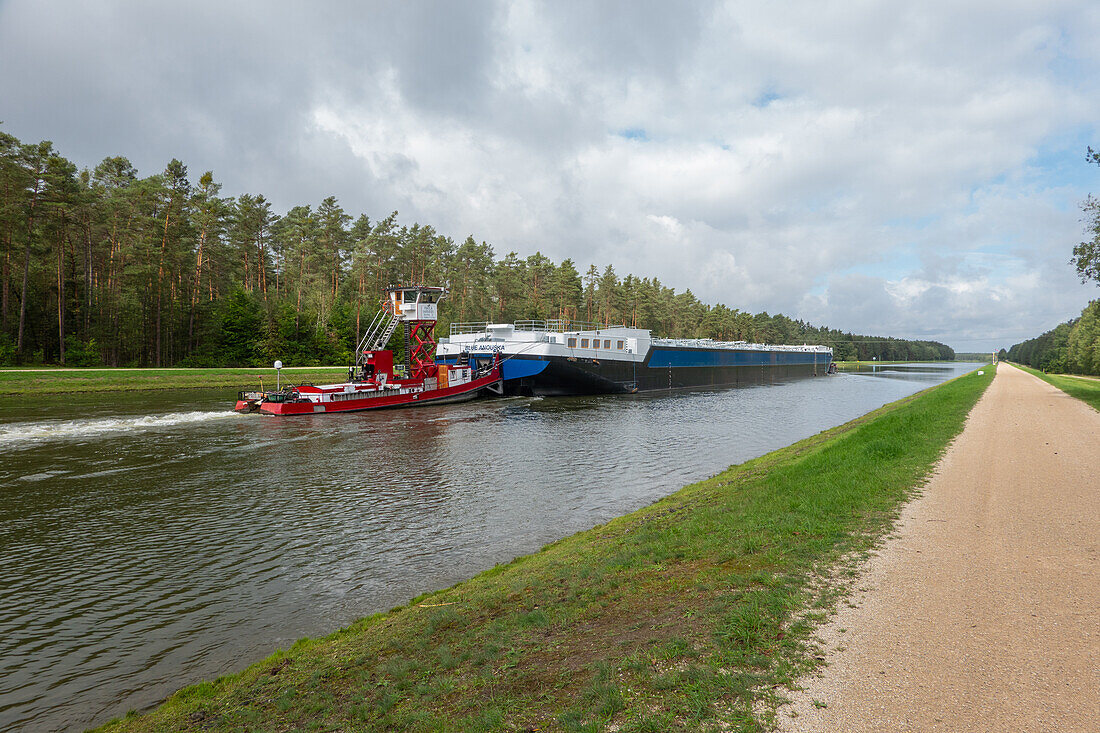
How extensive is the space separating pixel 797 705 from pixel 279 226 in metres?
87.0

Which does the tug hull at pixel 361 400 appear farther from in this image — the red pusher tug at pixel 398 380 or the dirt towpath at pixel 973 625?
the dirt towpath at pixel 973 625

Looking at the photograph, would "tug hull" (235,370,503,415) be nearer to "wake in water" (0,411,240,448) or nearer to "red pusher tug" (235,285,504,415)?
"red pusher tug" (235,285,504,415)

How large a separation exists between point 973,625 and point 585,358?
43.3 m

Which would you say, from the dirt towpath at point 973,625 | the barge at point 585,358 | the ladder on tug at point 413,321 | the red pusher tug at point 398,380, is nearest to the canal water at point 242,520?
the red pusher tug at point 398,380

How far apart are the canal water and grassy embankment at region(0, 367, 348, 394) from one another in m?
11.1

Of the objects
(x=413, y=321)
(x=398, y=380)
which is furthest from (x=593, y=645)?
(x=413, y=321)

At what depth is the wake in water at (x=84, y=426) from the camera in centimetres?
2200

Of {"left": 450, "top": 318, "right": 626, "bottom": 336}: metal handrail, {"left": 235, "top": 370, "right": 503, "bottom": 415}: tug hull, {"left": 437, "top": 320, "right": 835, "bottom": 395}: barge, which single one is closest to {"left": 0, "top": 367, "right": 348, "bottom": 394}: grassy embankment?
{"left": 450, "top": 318, "right": 626, "bottom": 336}: metal handrail

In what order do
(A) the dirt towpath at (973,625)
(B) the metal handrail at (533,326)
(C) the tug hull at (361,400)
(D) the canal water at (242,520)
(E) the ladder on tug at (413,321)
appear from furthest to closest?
(B) the metal handrail at (533,326) → (E) the ladder on tug at (413,321) → (C) the tug hull at (361,400) → (D) the canal water at (242,520) → (A) the dirt towpath at (973,625)

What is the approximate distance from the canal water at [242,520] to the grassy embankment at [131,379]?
11144mm

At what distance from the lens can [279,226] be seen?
7662 centimetres

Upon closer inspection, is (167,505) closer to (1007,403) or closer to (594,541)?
(594,541)

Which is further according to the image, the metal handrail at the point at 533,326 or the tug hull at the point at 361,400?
the metal handrail at the point at 533,326

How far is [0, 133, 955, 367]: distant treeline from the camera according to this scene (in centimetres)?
4838
